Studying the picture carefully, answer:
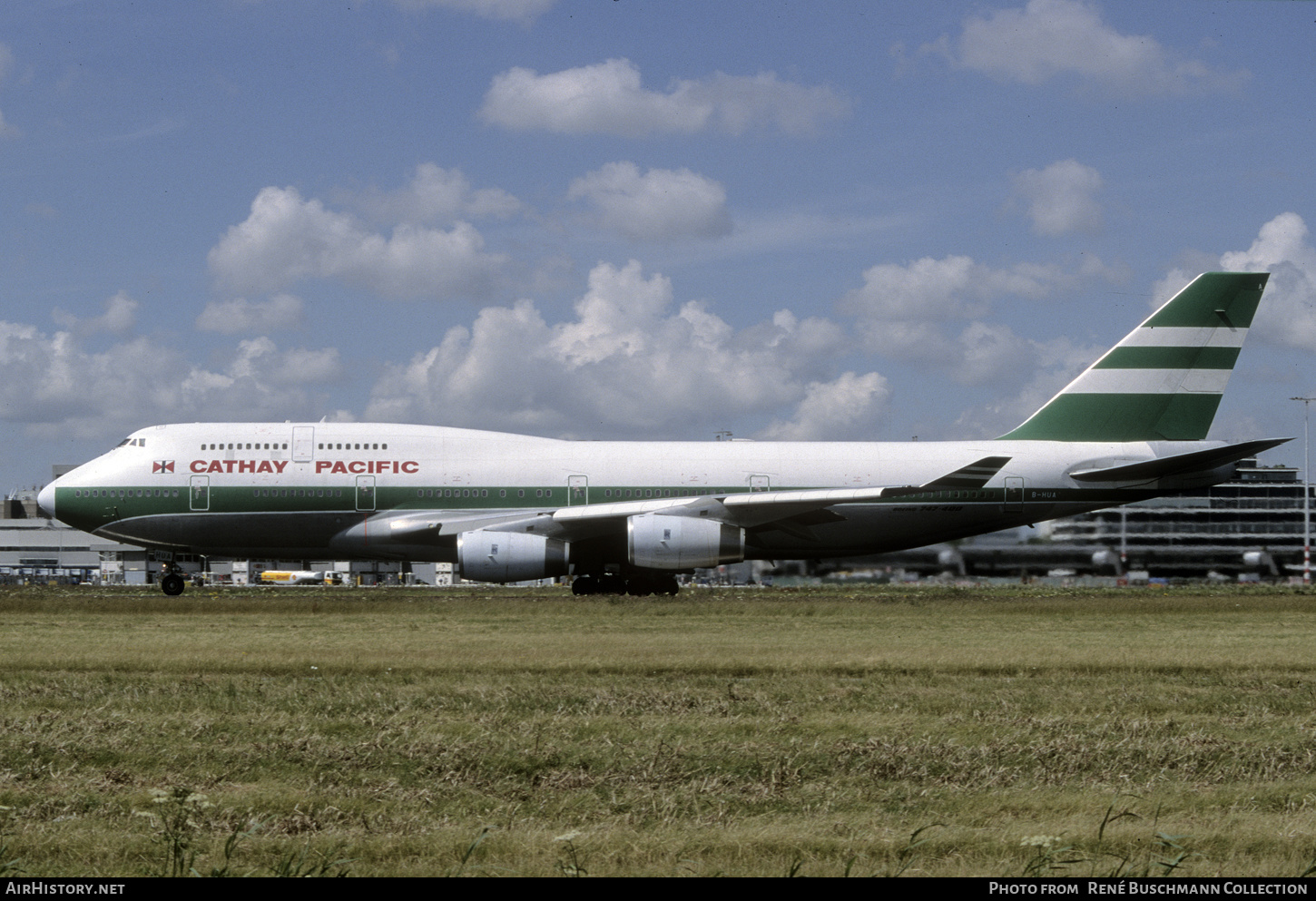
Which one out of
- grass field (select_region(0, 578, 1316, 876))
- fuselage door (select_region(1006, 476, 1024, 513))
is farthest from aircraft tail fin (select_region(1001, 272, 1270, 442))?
grass field (select_region(0, 578, 1316, 876))

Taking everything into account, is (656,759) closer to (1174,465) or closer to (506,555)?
(506,555)

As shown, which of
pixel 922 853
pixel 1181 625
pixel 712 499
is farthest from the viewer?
pixel 712 499

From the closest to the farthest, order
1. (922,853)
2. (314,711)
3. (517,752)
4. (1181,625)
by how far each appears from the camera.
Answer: (922,853) < (517,752) < (314,711) < (1181,625)

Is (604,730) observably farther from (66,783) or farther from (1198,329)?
(1198,329)

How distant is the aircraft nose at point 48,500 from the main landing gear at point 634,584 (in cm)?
1283

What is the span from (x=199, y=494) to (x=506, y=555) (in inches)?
310

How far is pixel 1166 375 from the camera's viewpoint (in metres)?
30.3

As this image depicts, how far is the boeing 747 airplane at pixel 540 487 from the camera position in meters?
28.5

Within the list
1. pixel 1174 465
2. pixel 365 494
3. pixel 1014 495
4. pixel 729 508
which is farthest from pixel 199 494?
pixel 1174 465

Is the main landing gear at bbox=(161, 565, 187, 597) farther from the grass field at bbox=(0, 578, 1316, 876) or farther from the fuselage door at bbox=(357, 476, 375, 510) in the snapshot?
the grass field at bbox=(0, 578, 1316, 876)

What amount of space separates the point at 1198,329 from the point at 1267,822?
87.6 ft

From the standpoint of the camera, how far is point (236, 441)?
1141 inches

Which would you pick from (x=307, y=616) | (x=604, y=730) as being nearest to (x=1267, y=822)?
(x=604, y=730)

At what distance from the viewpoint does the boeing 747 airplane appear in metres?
28.5
